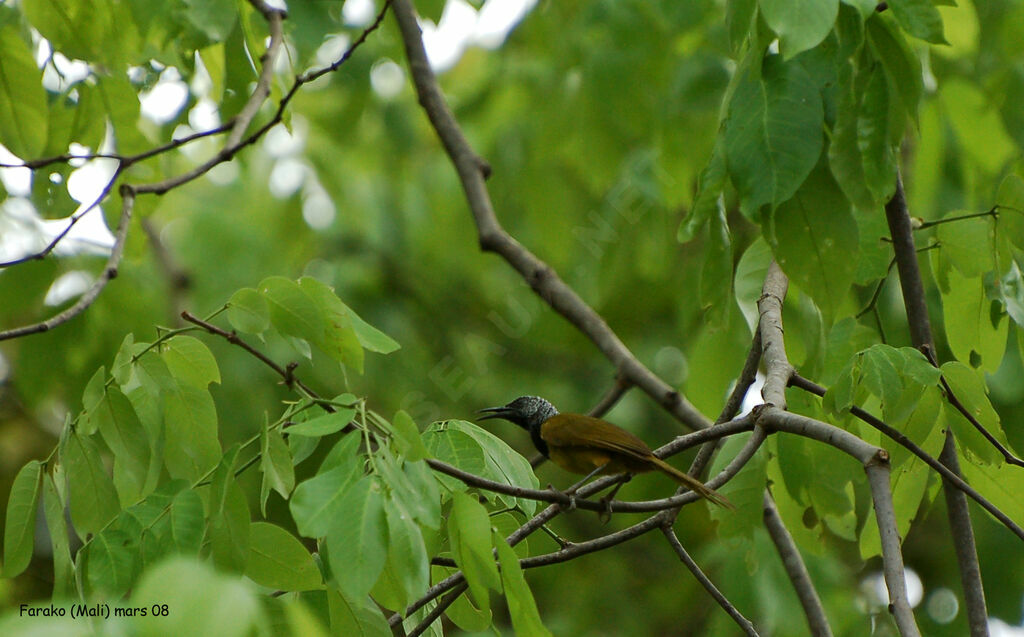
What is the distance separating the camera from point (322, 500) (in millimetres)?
1824

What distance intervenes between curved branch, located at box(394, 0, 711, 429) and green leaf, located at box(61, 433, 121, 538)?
6.95 feet

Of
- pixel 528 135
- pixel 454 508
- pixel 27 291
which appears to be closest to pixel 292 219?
pixel 528 135

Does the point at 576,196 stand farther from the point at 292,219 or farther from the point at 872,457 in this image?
the point at 872,457

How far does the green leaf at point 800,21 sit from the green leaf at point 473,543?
1.14m

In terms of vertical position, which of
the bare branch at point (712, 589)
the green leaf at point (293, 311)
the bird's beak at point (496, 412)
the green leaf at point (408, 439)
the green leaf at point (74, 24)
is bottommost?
the bare branch at point (712, 589)

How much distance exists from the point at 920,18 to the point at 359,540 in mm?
1728

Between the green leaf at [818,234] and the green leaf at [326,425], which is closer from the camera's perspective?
the green leaf at [326,425]

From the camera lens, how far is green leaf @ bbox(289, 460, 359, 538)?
69.8 inches

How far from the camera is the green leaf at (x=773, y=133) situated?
7.53 ft

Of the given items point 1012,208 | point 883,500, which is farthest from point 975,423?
point 1012,208

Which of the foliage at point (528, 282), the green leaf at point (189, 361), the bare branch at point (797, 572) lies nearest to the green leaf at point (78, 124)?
the foliage at point (528, 282)

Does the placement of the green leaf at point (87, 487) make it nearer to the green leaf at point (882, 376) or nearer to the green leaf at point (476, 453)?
the green leaf at point (476, 453)

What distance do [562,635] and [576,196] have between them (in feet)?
10.8

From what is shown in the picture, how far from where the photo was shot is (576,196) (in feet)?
25.9
